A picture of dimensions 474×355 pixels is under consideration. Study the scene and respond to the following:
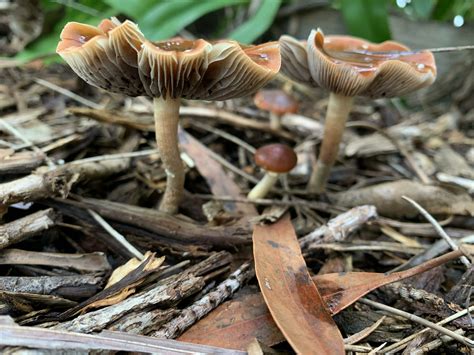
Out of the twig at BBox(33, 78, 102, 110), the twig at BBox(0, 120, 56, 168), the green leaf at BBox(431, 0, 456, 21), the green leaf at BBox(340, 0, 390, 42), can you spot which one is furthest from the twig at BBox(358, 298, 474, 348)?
the green leaf at BBox(431, 0, 456, 21)

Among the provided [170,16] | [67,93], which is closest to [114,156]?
[67,93]

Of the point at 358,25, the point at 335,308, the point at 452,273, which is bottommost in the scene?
the point at 452,273

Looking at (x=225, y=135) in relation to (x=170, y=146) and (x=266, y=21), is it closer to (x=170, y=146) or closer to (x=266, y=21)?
(x=170, y=146)

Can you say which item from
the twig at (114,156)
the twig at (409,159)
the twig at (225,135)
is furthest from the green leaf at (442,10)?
the twig at (114,156)

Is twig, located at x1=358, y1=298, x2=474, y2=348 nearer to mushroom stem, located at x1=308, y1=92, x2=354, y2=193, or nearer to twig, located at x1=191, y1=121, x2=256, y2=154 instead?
mushroom stem, located at x1=308, y1=92, x2=354, y2=193

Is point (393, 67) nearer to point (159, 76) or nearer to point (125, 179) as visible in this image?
point (159, 76)

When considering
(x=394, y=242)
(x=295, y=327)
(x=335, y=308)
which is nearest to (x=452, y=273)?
(x=394, y=242)

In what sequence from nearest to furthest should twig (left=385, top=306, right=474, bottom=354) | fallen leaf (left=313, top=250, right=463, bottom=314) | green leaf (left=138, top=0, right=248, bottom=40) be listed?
twig (left=385, top=306, right=474, bottom=354) < fallen leaf (left=313, top=250, right=463, bottom=314) < green leaf (left=138, top=0, right=248, bottom=40)
